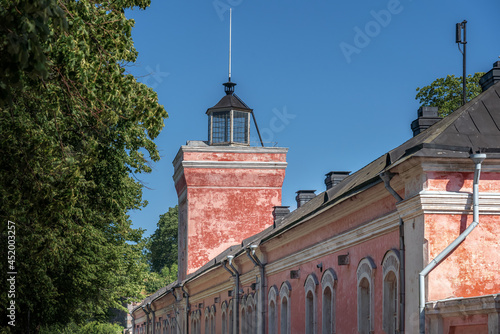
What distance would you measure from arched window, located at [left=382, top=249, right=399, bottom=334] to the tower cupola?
29.9 metres

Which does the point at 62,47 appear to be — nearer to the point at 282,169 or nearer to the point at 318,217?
the point at 318,217

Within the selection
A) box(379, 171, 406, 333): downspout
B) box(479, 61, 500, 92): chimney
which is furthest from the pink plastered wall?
box(479, 61, 500, 92): chimney

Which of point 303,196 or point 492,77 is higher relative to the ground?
point 303,196

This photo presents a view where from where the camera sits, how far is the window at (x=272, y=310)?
22656mm

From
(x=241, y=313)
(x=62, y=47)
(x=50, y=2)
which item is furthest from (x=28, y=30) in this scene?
(x=241, y=313)

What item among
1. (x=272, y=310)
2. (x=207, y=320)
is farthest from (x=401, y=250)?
(x=207, y=320)

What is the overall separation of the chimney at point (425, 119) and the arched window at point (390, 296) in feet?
12.9

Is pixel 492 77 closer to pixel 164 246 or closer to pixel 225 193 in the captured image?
pixel 225 193

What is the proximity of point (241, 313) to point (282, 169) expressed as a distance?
657 inches

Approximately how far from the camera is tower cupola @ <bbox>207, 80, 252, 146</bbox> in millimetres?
43531

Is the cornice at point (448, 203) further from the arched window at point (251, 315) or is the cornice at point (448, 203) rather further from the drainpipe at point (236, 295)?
the drainpipe at point (236, 295)

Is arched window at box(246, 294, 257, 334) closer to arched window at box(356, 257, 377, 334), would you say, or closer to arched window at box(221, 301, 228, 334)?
arched window at box(221, 301, 228, 334)

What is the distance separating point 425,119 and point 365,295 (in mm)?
3769

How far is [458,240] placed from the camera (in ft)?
38.8
